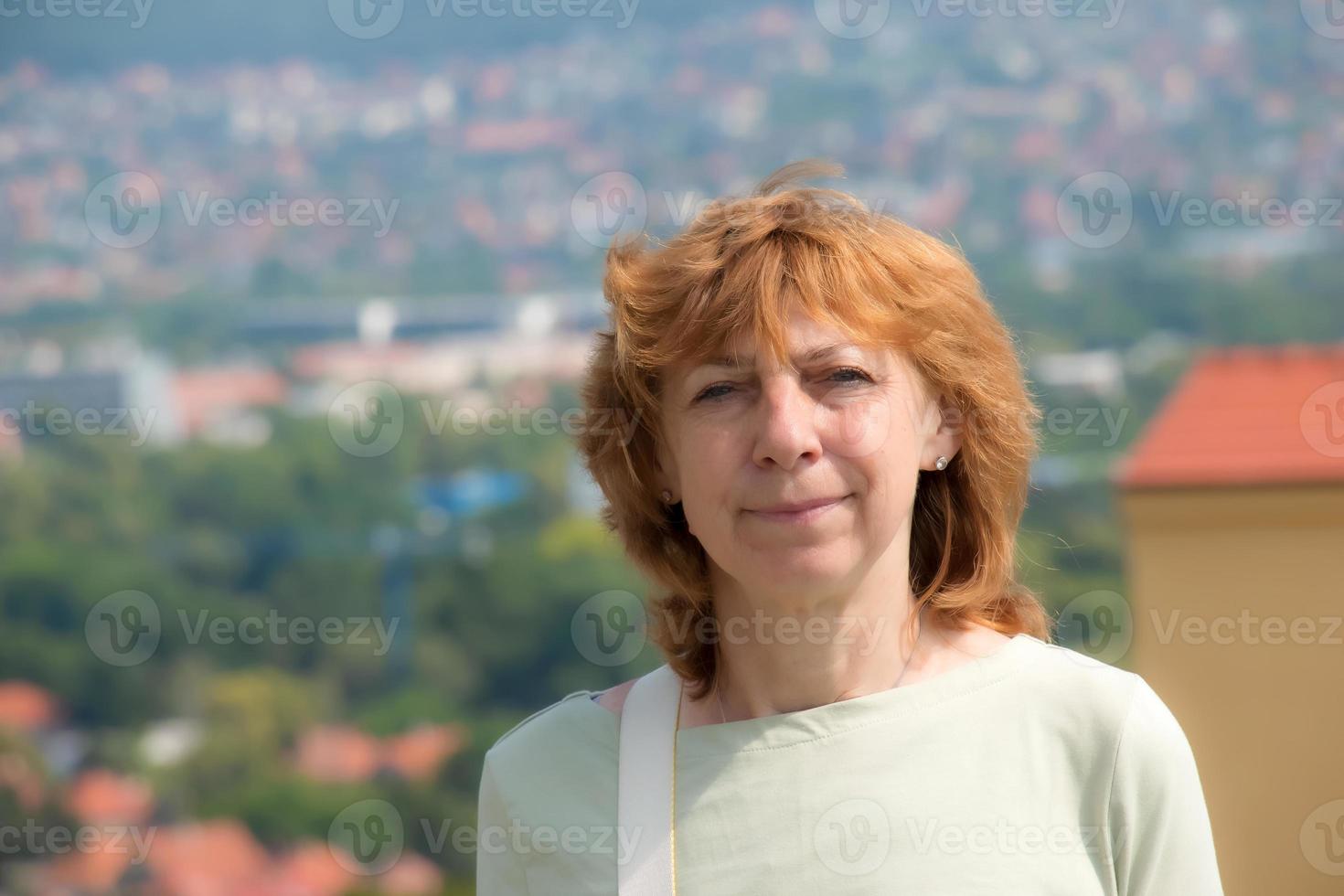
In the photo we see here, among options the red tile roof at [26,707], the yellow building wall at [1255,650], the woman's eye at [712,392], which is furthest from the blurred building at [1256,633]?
the red tile roof at [26,707]

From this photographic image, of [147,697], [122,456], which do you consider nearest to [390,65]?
[122,456]

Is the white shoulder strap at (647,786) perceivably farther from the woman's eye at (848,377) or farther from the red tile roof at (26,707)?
the red tile roof at (26,707)

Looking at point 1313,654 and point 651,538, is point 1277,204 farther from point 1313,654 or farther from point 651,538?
point 651,538

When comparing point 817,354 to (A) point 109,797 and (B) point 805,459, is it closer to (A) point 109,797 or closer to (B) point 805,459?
(B) point 805,459

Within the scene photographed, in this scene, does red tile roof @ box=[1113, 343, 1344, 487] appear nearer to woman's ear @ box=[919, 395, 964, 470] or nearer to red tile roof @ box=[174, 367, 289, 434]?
woman's ear @ box=[919, 395, 964, 470]

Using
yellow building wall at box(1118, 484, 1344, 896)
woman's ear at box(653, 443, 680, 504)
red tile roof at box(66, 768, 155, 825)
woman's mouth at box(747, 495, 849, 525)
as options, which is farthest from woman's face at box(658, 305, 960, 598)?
red tile roof at box(66, 768, 155, 825)

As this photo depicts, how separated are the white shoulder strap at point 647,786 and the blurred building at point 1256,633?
1.70m

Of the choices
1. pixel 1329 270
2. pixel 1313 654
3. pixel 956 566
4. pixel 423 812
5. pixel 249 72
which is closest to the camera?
pixel 956 566

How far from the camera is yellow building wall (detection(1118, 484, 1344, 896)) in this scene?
269 cm

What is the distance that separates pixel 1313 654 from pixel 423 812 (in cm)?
1259

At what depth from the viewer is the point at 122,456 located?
1962 centimetres

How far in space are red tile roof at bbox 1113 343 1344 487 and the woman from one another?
5.54ft

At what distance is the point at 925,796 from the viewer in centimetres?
131

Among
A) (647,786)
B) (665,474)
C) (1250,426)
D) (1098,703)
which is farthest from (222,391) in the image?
(1098,703)
